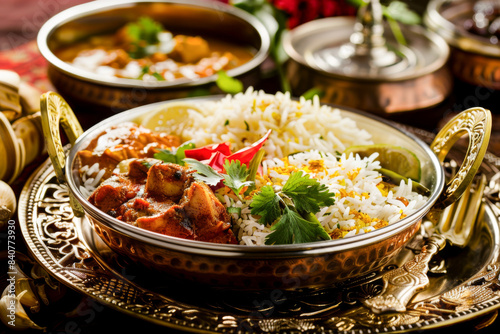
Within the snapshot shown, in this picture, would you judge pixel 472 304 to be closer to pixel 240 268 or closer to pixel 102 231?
pixel 240 268

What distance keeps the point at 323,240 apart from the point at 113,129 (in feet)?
2.98


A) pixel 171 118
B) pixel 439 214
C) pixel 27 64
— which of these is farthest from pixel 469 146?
pixel 27 64

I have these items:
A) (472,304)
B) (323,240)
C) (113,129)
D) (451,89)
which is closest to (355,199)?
(323,240)

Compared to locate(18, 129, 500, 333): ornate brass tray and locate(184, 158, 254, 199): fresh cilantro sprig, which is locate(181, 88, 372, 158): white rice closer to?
locate(184, 158, 254, 199): fresh cilantro sprig

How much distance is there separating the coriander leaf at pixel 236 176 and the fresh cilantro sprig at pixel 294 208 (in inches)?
2.3

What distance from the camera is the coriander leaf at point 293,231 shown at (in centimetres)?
150

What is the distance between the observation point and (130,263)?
65.4 inches

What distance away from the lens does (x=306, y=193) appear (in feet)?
5.25

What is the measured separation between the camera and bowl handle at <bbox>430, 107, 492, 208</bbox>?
5.58ft

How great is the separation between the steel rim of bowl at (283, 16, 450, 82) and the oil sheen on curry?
12.2 inches

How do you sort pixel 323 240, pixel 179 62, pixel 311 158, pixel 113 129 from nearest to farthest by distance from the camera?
pixel 323 240
pixel 311 158
pixel 113 129
pixel 179 62

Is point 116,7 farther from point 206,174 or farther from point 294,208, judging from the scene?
point 294,208

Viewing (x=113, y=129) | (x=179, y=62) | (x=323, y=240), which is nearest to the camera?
(x=323, y=240)

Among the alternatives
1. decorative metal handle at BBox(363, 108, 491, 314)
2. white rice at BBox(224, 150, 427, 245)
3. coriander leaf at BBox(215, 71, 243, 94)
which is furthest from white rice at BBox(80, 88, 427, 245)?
coriander leaf at BBox(215, 71, 243, 94)
